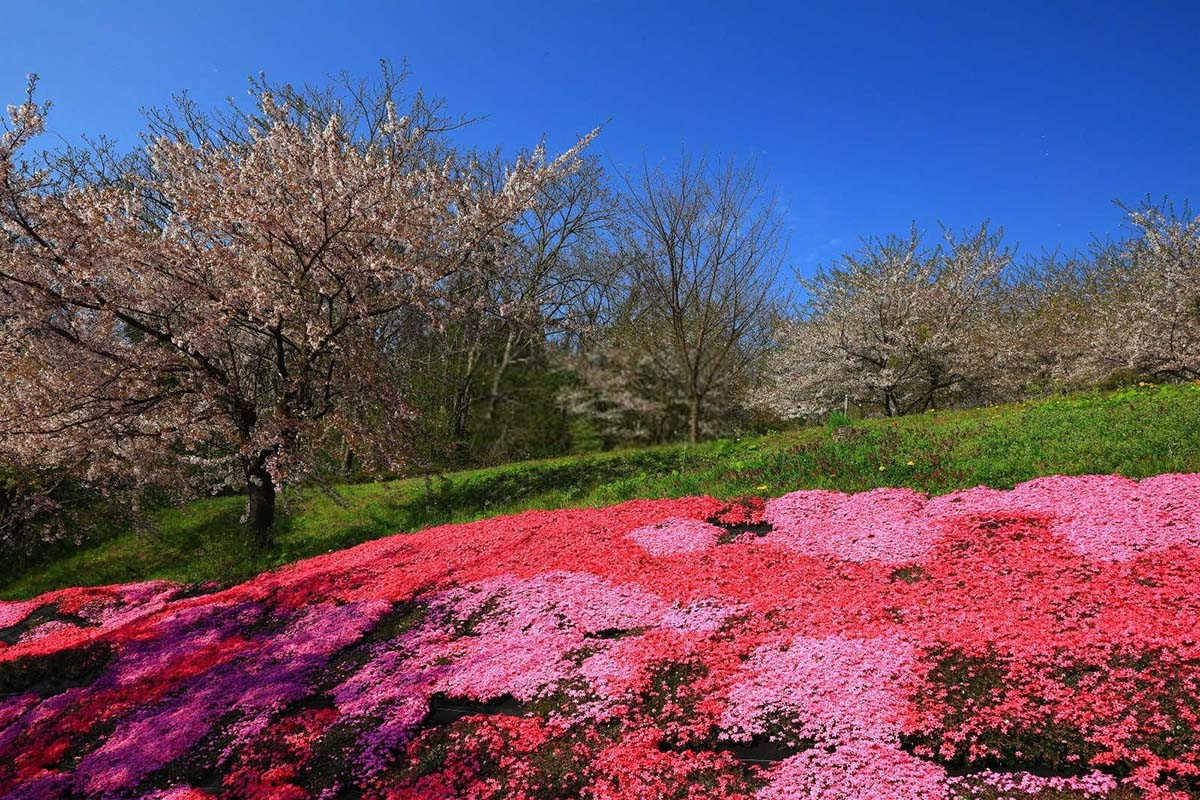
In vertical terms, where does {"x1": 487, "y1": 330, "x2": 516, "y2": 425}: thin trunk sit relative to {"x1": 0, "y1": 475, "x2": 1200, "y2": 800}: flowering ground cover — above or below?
above

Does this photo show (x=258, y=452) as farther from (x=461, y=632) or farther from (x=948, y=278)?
(x=948, y=278)

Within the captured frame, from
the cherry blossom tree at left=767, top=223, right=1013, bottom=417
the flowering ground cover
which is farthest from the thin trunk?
the flowering ground cover

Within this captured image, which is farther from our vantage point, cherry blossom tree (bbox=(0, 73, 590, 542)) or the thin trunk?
the thin trunk

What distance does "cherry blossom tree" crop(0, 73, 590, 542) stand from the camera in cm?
1005

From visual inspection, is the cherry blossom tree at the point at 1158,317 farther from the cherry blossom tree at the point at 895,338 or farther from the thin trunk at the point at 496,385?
the thin trunk at the point at 496,385

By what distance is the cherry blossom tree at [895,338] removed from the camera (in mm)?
24125

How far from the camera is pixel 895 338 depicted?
24.1m

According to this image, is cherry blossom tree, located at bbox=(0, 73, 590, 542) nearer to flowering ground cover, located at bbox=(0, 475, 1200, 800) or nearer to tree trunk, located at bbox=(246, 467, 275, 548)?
tree trunk, located at bbox=(246, 467, 275, 548)

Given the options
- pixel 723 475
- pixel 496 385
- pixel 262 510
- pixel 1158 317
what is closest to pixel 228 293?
pixel 262 510

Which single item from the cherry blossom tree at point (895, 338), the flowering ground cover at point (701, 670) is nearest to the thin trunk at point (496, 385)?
the cherry blossom tree at point (895, 338)

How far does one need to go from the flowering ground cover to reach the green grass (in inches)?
43.0

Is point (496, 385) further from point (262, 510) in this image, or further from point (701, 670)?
point (701, 670)

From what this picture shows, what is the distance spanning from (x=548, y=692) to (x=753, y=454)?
8.46 metres

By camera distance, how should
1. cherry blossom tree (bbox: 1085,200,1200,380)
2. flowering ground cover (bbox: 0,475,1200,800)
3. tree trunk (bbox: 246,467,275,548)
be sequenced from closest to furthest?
flowering ground cover (bbox: 0,475,1200,800) < tree trunk (bbox: 246,467,275,548) < cherry blossom tree (bbox: 1085,200,1200,380)
